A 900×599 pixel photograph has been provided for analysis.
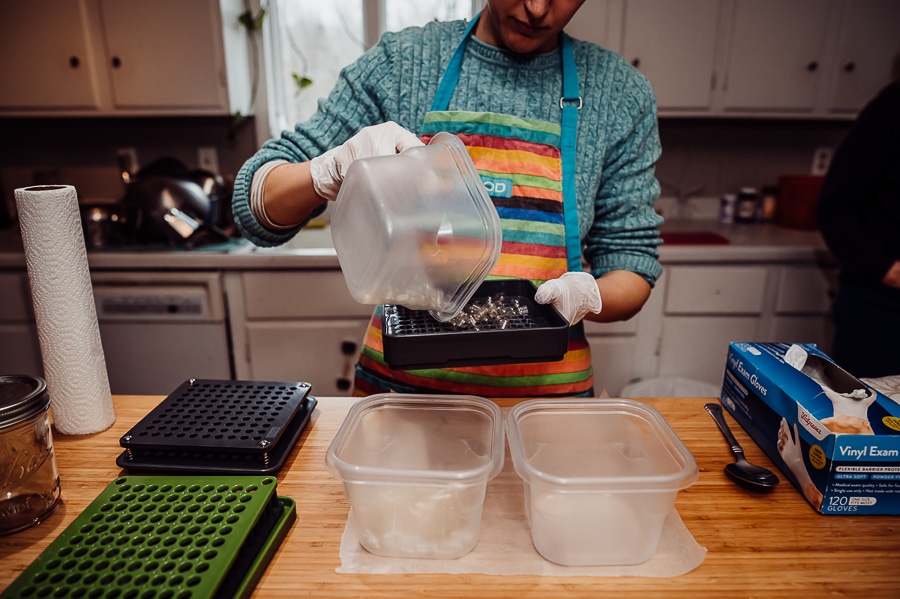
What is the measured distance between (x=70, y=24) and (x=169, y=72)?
0.39 metres

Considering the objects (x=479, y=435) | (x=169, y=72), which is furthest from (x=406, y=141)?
(x=169, y=72)

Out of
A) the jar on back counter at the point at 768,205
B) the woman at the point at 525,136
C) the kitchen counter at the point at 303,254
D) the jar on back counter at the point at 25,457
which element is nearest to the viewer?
the jar on back counter at the point at 25,457

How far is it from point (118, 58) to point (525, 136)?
198 centimetres

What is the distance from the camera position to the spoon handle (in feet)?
2.81

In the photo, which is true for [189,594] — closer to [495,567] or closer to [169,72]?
[495,567]

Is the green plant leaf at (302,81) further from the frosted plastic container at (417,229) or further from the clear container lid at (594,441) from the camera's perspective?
the clear container lid at (594,441)

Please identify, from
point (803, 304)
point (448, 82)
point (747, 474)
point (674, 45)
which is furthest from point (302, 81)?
point (747, 474)

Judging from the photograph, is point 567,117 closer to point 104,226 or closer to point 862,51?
point 104,226

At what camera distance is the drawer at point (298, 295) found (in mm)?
2154

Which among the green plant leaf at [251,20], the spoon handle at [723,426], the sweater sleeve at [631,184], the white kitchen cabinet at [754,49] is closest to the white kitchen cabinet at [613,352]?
the white kitchen cabinet at [754,49]

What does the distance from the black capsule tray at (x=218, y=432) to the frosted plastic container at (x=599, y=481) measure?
34 centimetres

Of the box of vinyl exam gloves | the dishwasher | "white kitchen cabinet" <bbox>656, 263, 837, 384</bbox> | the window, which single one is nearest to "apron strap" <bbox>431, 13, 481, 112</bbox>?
the box of vinyl exam gloves

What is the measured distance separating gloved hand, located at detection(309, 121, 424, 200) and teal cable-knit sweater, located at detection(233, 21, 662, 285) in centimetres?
21

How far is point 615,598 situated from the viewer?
24.0 inches
